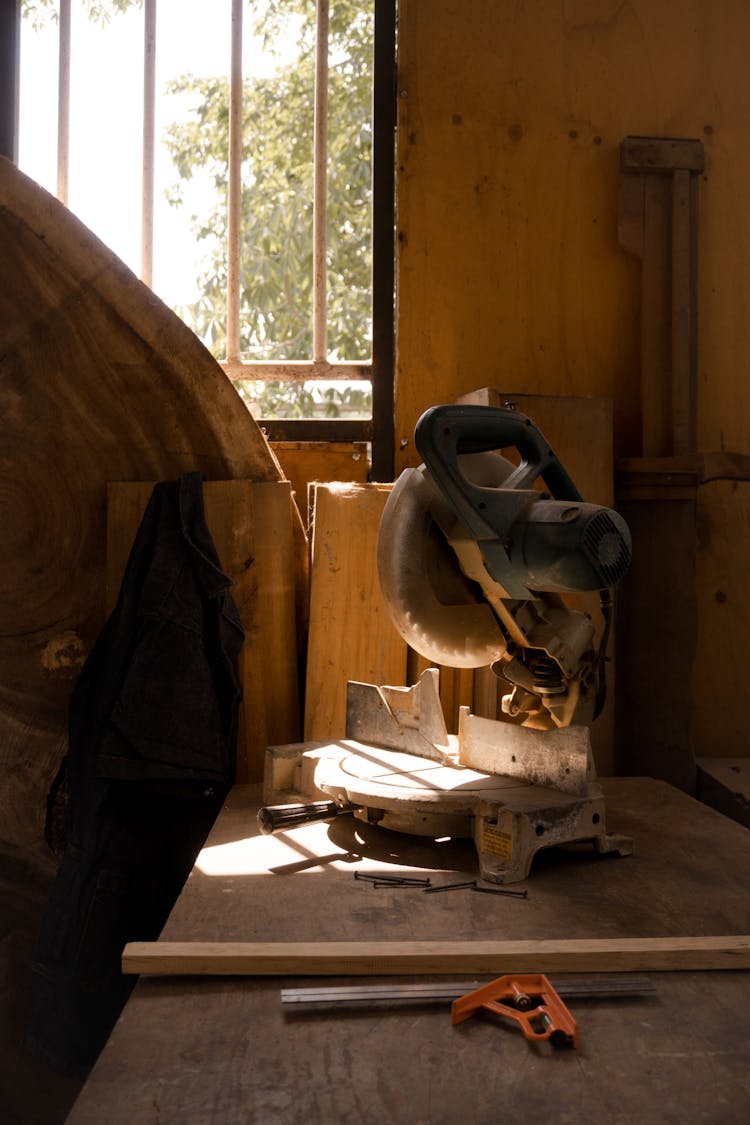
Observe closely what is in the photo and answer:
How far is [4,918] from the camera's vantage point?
7.75 ft

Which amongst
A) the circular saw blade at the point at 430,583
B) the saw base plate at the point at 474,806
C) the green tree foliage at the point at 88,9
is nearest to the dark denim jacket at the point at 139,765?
the saw base plate at the point at 474,806

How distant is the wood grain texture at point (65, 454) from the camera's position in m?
2.28

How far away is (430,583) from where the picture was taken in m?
1.62

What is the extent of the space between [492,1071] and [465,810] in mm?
566

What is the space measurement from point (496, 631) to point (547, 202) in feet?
4.52

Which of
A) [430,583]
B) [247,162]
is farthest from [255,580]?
[247,162]

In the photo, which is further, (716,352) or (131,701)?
(716,352)

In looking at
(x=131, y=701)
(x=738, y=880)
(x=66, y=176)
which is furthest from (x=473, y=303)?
(x=738, y=880)

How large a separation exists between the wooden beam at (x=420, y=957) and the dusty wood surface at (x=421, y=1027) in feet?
0.06

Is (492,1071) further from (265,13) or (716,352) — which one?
(265,13)

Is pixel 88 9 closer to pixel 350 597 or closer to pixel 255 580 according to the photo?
pixel 255 580

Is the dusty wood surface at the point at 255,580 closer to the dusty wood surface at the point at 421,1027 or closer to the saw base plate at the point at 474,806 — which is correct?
the saw base plate at the point at 474,806

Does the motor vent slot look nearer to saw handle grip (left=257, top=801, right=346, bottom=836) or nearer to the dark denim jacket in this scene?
saw handle grip (left=257, top=801, right=346, bottom=836)

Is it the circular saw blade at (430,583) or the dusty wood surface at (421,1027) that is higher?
the circular saw blade at (430,583)
